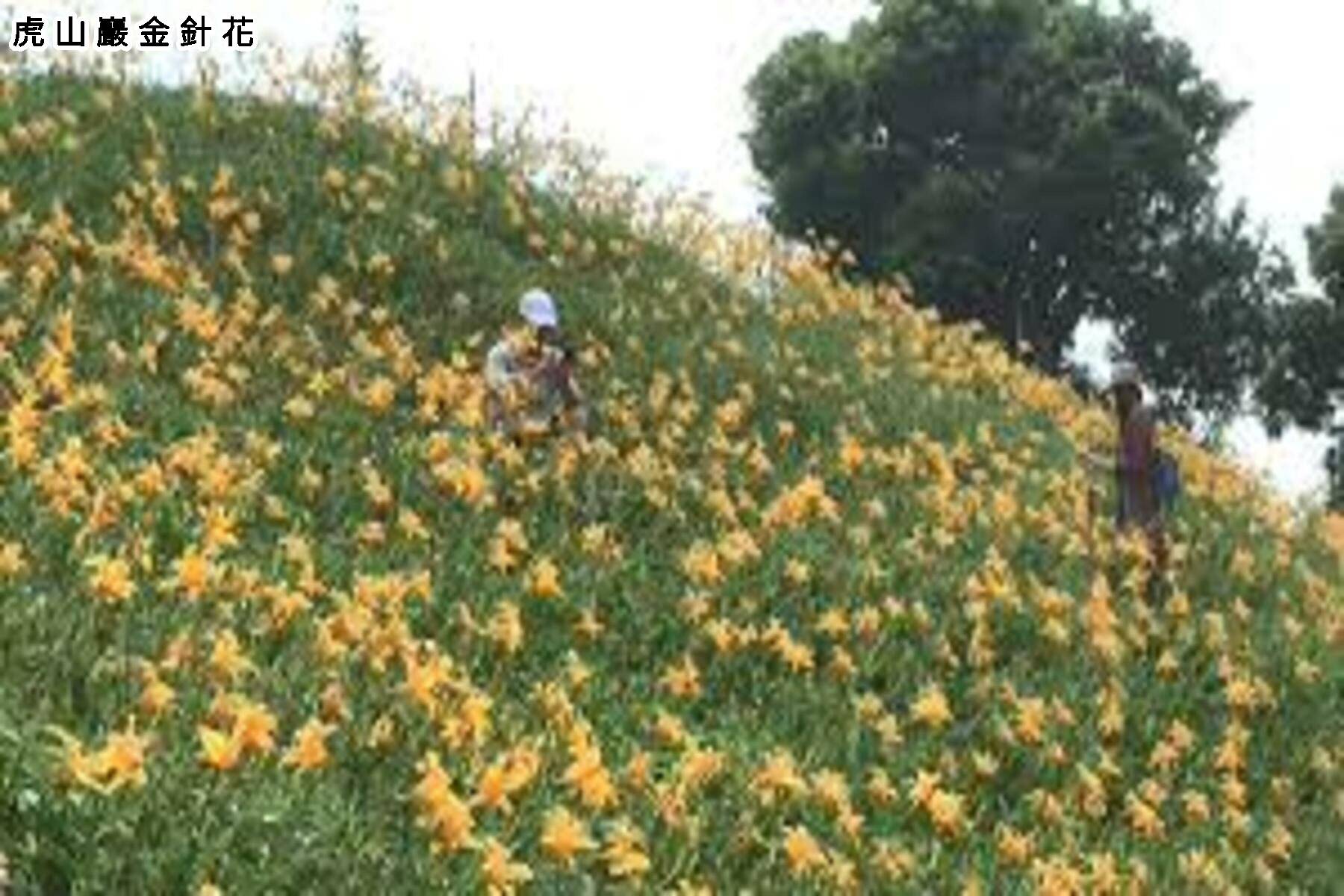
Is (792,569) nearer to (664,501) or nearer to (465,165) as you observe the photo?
(664,501)

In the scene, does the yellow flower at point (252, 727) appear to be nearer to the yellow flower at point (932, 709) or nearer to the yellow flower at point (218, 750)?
the yellow flower at point (218, 750)

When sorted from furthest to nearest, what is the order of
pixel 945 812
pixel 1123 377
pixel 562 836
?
pixel 1123 377 → pixel 945 812 → pixel 562 836

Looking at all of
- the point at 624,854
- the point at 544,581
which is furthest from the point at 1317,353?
the point at 624,854

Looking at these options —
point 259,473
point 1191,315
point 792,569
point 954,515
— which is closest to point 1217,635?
point 954,515

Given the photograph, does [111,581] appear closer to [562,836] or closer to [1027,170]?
[562,836]

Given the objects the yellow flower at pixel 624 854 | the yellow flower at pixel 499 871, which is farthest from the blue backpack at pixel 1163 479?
the yellow flower at pixel 499 871

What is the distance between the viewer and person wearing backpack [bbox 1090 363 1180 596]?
16203 mm

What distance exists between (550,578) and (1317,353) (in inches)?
1032

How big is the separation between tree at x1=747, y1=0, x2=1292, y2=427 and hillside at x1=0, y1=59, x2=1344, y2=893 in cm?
1377

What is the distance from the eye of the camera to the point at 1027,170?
36.8 metres

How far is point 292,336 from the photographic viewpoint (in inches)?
622

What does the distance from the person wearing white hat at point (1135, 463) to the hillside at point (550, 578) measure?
32 centimetres

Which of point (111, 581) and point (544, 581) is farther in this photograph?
point (544, 581)

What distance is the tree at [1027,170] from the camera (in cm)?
3706
